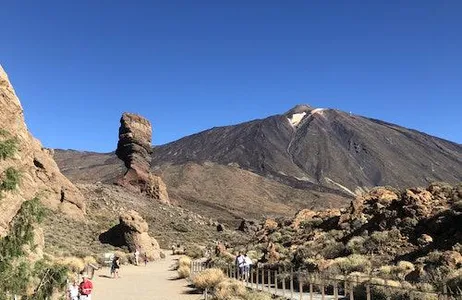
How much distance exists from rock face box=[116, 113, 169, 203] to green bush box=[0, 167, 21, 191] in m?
60.5

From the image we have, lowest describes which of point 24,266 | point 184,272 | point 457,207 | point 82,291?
point 82,291

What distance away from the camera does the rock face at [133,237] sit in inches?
1478

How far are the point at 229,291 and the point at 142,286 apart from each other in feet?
23.4

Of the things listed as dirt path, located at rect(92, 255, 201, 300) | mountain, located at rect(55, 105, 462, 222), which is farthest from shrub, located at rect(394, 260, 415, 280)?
mountain, located at rect(55, 105, 462, 222)

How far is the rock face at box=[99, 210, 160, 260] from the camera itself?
123 feet

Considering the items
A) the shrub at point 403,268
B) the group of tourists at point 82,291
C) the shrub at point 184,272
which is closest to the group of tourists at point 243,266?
the shrub at point 184,272

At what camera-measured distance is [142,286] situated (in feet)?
74.5

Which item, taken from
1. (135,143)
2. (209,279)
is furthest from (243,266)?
(135,143)

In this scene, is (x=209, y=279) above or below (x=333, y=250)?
below

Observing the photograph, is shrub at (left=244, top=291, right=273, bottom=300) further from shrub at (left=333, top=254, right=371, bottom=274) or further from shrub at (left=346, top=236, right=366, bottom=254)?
shrub at (left=346, top=236, right=366, bottom=254)

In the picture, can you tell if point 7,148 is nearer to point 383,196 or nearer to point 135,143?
point 383,196

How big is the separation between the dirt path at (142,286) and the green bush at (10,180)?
38.5 ft

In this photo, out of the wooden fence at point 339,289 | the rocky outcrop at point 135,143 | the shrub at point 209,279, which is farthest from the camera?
the rocky outcrop at point 135,143

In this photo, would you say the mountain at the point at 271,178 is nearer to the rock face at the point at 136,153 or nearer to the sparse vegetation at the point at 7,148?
the rock face at the point at 136,153
